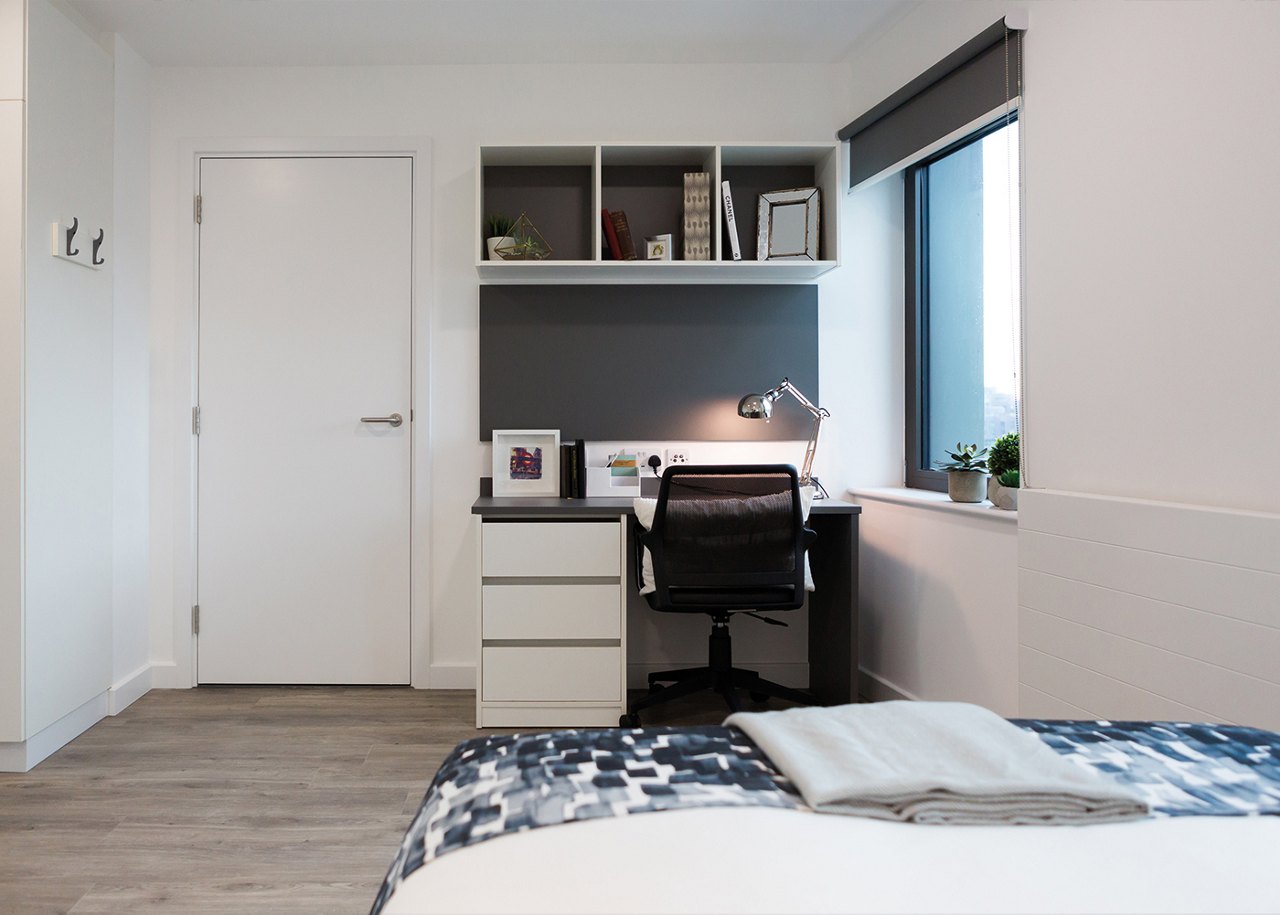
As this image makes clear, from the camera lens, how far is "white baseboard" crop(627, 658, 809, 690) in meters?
3.26

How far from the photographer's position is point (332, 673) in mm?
3248

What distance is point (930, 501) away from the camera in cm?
A: 269

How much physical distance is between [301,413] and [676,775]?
9.08 ft

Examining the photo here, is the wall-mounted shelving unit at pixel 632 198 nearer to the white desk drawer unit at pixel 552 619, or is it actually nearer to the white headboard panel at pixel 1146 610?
the white desk drawer unit at pixel 552 619

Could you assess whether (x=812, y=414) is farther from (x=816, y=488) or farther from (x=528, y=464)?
(x=528, y=464)

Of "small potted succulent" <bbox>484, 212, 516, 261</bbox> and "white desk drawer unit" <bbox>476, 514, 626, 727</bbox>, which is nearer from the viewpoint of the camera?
"white desk drawer unit" <bbox>476, 514, 626, 727</bbox>

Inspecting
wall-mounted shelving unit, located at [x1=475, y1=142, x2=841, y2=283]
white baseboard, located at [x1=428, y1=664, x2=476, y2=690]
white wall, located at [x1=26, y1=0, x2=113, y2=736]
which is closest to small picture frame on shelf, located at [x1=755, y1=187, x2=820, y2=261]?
wall-mounted shelving unit, located at [x1=475, y1=142, x2=841, y2=283]

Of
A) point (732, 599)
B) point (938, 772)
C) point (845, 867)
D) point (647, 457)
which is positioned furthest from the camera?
point (647, 457)

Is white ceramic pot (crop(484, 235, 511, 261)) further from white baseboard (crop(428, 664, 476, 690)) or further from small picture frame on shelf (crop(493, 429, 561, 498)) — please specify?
white baseboard (crop(428, 664, 476, 690))

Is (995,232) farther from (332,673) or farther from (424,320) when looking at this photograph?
(332,673)

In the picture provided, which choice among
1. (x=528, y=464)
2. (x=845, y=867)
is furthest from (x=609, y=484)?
(x=845, y=867)

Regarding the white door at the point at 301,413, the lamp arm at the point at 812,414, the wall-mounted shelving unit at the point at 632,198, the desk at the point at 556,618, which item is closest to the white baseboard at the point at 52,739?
the white door at the point at 301,413

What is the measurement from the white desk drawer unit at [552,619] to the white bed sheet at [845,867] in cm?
196

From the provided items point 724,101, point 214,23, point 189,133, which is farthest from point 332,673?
point 724,101
